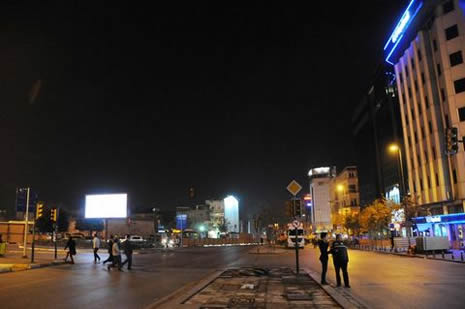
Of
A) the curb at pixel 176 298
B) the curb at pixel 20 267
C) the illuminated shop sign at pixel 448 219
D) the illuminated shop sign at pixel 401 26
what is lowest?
the curb at pixel 176 298

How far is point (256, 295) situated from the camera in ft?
41.9

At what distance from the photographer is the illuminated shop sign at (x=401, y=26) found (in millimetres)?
55500

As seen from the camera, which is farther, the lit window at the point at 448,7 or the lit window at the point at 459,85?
the lit window at the point at 448,7

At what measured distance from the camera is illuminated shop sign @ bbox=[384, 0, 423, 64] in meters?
55.5

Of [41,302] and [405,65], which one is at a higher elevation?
[405,65]

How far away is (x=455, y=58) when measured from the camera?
160 feet

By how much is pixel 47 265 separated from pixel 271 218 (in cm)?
6233

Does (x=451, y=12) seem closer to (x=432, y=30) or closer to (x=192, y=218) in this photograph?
(x=432, y=30)

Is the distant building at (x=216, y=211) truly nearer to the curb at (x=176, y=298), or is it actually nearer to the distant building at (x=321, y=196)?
the distant building at (x=321, y=196)

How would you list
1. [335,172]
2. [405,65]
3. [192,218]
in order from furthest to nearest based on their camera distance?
[335,172] < [192,218] < [405,65]

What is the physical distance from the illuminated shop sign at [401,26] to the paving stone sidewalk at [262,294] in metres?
48.6

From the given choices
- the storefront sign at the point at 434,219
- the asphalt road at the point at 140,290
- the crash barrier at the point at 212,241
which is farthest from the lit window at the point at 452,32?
the crash barrier at the point at 212,241

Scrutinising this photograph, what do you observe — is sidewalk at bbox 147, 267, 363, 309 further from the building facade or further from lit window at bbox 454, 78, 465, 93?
the building facade

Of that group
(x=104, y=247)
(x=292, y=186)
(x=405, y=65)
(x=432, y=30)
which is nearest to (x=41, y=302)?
(x=292, y=186)
